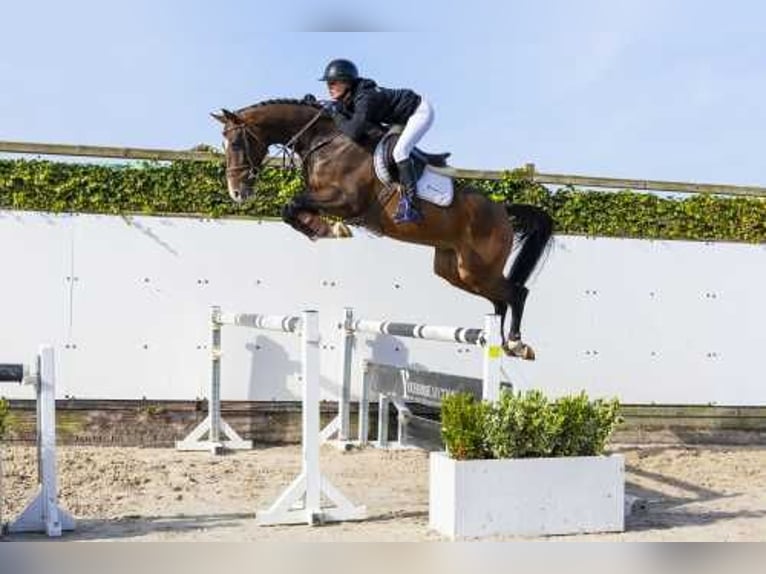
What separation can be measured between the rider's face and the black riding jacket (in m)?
0.03

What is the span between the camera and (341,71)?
5312mm

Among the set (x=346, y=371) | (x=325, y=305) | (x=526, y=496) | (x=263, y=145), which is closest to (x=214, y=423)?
(x=346, y=371)

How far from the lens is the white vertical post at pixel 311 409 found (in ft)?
17.3

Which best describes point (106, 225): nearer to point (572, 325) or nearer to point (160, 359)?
point (160, 359)

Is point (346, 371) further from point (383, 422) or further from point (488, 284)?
point (488, 284)

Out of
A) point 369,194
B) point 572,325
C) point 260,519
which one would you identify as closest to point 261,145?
point 369,194

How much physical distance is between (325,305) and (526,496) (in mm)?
3523

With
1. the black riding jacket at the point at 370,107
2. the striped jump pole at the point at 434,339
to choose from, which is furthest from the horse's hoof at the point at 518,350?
the black riding jacket at the point at 370,107

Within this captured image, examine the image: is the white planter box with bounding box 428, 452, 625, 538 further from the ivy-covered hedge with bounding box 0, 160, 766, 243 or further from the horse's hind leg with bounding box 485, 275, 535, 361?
the ivy-covered hedge with bounding box 0, 160, 766, 243

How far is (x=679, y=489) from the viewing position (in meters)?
6.52

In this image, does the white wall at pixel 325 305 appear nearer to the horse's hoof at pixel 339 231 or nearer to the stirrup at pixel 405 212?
the stirrup at pixel 405 212

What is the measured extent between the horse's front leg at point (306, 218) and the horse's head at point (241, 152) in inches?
10.3

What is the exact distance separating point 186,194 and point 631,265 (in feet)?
12.6

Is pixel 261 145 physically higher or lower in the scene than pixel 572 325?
higher
